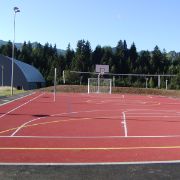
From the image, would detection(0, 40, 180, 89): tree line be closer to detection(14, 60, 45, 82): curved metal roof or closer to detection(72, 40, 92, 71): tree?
detection(72, 40, 92, 71): tree

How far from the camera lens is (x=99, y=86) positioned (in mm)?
67000

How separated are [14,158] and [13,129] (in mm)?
6675

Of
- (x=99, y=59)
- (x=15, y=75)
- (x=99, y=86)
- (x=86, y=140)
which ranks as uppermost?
(x=99, y=59)

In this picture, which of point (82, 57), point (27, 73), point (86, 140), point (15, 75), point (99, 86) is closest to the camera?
point (86, 140)

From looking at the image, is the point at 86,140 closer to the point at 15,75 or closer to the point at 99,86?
the point at 99,86

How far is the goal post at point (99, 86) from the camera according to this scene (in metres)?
66.2

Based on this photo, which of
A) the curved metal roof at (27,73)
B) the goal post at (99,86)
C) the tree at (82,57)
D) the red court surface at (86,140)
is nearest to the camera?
the red court surface at (86,140)

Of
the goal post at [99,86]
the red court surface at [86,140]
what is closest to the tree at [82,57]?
Result: the goal post at [99,86]

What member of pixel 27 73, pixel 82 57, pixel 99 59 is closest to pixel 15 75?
pixel 27 73

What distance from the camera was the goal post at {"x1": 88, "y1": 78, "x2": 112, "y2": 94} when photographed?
66.2 metres

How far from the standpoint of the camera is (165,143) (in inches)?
566

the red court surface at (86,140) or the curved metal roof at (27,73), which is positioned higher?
the curved metal roof at (27,73)

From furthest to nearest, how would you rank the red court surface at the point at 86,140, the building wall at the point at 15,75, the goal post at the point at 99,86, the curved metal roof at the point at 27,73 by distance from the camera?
1. the curved metal roof at the point at 27,73
2. the building wall at the point at 15,75
3. the goal post at the point at 99,86
4. the red court surface at the point at 86,140

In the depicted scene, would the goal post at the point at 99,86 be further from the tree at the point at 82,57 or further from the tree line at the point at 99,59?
the tree at the point at 82,57
